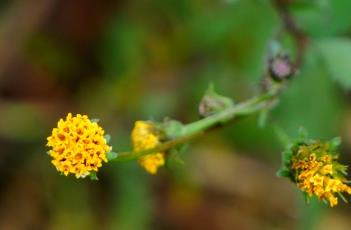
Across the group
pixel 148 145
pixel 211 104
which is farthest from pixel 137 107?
pixel 148 145

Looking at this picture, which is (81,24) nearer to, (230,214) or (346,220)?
(230,214)

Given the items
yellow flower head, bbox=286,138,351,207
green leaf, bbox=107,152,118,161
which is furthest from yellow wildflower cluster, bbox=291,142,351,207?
green leaf, bbox=107,152,118,161

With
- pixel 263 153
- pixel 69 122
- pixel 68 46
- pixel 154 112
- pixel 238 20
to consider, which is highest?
pixel 68 46

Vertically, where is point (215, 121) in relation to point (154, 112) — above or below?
below

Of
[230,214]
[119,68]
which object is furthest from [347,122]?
[119,68]

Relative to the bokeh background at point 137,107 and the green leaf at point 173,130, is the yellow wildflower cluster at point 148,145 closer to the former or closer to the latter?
the green leaf at point 173,130

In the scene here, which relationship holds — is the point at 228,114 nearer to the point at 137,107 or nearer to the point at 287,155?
the point at 287,155

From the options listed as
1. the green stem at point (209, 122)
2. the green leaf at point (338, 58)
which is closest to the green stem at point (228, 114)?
the green stem at point (209, 122)
